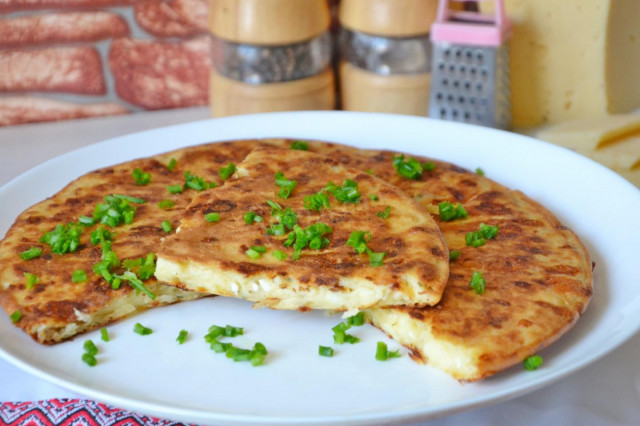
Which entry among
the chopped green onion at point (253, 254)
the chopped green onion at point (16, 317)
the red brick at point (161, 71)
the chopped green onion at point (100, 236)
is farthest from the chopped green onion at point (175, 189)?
the red brick at point (161, 71)

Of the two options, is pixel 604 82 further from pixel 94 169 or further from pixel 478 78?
pixel 94 169

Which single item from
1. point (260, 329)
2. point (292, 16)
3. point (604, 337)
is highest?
point (292, 16)

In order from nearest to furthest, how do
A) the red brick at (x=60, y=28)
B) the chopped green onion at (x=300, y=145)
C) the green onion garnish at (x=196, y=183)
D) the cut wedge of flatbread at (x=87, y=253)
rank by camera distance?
the cut wedge of flatbread at (x=87, y=253) → the green onion garnish at (x=196, y=183) → the chopped green onion at (x=300, y=145) → the red brick at (x=60, y=28)

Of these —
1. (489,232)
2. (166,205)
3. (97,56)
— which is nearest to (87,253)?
(166,205)

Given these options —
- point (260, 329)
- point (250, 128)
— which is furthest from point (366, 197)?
point (250, 128)

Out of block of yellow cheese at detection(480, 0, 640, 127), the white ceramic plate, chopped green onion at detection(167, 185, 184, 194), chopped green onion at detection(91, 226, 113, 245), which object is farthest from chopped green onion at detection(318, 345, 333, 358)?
block of yellow cheese at detection(480, 0, 640, 127)

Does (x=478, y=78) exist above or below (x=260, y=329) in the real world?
above

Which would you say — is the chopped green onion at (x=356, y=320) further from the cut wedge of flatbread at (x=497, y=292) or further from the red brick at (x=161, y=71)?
the red brick at (x=161, y=71)
